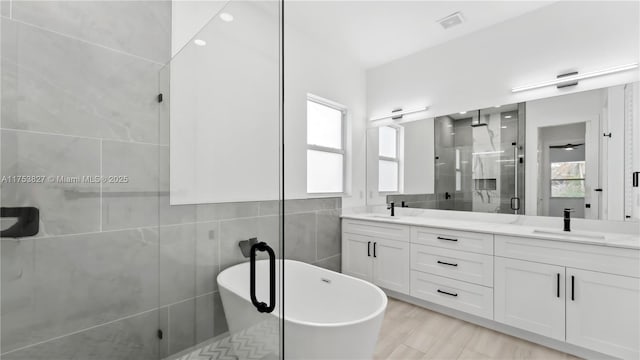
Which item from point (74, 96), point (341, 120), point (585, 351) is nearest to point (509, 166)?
point (585, 351)

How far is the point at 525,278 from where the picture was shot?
6.85 feet

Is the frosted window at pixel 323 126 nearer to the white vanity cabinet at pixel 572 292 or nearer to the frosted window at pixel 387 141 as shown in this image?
the frosted window at pixel 387 141

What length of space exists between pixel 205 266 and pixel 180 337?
273 mm

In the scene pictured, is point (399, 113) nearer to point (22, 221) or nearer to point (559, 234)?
point (559, 234)

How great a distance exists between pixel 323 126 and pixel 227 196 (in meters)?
2.34

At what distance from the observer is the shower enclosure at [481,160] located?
8.61ft

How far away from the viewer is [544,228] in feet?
7.86

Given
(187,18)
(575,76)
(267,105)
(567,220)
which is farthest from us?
(575,76)

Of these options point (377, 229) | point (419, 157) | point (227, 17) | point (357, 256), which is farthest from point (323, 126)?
point (227, 17)

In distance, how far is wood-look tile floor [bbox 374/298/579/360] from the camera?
1.95 m

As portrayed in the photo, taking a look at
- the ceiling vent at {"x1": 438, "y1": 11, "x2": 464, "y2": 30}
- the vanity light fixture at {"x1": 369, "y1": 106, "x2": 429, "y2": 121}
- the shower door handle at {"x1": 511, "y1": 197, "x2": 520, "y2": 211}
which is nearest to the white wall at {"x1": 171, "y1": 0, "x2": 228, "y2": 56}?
the ceiling vent at {"x1": 438, "y1": 11, "x2": 464, "y2": 30}

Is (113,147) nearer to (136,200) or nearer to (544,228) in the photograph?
(136,200)

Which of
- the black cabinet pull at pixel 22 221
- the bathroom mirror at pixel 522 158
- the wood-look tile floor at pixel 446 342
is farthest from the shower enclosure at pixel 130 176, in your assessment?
the bathroom mirror at pixel 522 158

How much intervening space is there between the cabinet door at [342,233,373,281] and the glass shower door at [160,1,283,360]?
2.04 m
